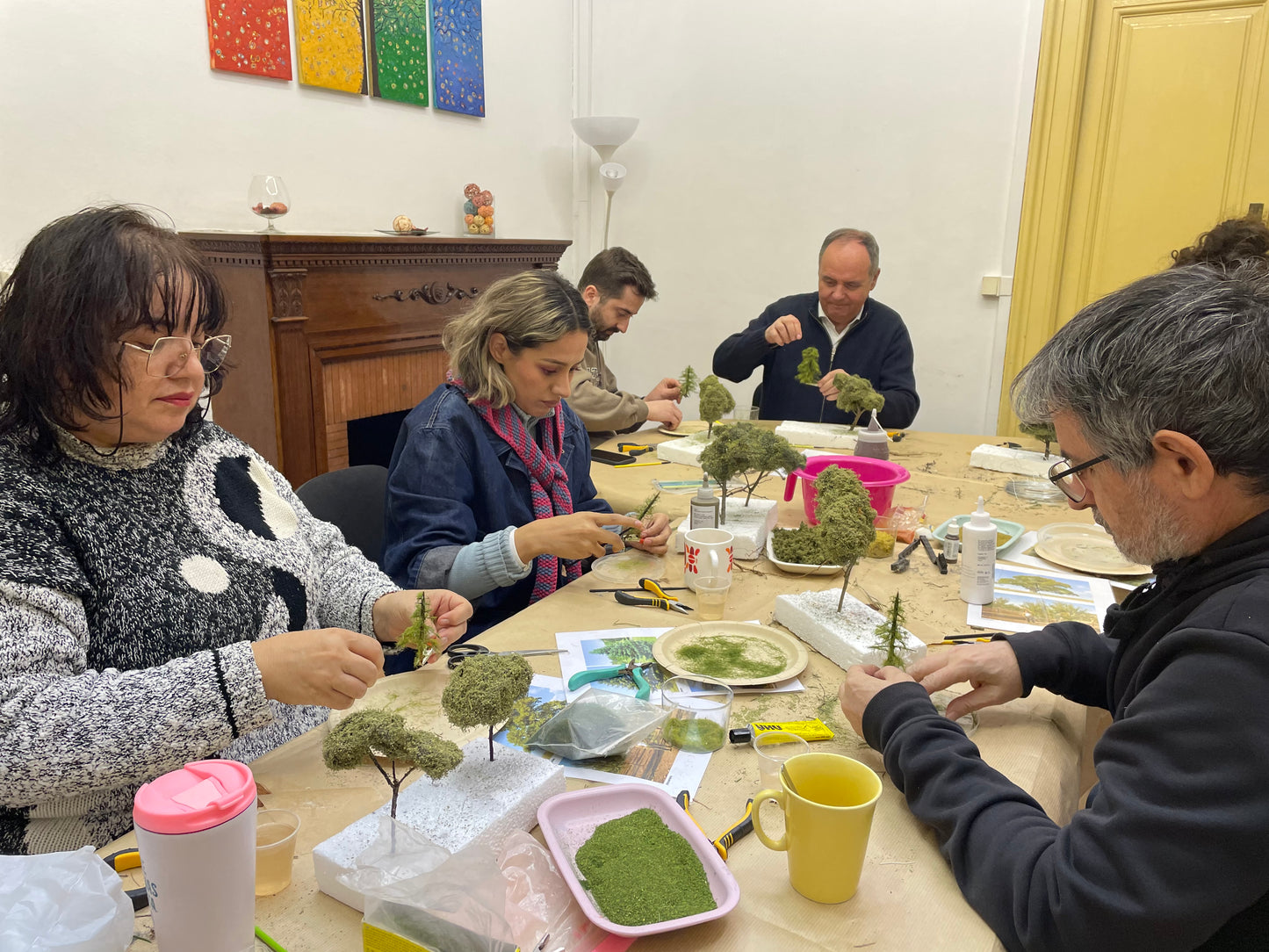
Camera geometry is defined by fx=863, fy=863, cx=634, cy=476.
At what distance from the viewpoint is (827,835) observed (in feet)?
3.47

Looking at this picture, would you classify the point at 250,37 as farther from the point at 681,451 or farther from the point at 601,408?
the point at 681,451

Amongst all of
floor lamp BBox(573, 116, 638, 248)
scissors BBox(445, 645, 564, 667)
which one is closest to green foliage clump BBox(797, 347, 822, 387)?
scissors BBox(445, 645, 564, 667)

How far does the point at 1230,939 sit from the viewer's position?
1043 mm

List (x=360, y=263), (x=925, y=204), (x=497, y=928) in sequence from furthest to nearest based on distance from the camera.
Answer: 1. (x=925, y=204)
2. (x=360, y=263)
3. (x=497, y=928)

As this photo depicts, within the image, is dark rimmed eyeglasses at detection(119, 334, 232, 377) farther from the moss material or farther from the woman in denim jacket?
the moss material

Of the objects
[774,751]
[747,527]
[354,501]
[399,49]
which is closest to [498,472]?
[354,501]

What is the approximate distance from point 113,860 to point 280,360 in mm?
3025

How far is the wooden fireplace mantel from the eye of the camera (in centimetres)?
374

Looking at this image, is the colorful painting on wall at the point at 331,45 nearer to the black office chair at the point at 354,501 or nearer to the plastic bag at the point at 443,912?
the black office chair at the point at 354,501

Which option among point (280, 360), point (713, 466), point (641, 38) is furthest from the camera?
point (641, 38)

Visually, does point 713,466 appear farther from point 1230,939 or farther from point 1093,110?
point 1093,110

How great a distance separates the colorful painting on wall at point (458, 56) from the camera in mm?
5016

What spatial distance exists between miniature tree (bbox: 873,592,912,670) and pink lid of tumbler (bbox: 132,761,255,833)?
1.14m

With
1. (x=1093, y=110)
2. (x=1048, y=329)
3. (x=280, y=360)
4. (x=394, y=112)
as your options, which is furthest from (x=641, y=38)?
(x=280, y=360)
